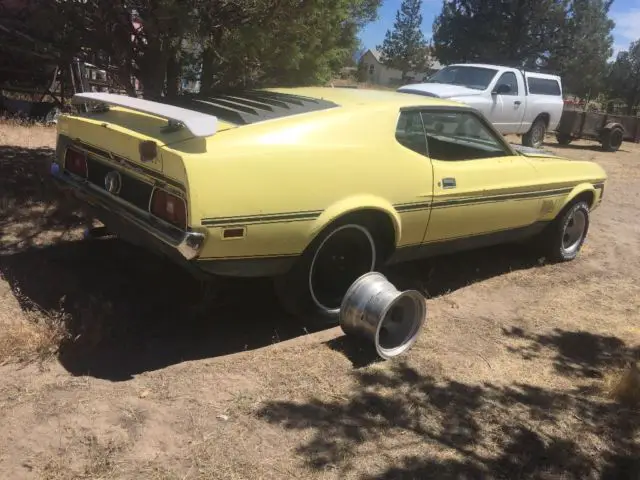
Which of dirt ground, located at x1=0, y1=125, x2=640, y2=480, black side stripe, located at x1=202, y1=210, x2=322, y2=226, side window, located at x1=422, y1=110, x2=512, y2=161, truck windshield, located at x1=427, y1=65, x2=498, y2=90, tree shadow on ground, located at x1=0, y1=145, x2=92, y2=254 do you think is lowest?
dirt ground, located at x1=0, y1=125, x2=640, y2=480

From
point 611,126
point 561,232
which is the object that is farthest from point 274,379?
point 611,126

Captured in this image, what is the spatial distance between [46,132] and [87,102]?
5758 millimetres

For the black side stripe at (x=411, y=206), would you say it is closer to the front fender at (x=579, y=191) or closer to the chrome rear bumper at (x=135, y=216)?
the chrome rear bumper at (x=135, y=216)

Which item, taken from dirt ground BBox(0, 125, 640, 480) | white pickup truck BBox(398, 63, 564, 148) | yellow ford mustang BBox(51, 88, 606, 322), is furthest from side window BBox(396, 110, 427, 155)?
white pickup truck BBox(398, 63, 564, 148)

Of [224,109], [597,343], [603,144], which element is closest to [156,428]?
[224,109]

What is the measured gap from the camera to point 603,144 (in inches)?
688

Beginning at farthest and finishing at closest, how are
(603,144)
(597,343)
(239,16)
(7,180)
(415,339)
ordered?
(603,144)
(7,180)
(239,16)
(597,343)
(415,339)

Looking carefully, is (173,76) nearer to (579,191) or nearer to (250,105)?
(250,105)

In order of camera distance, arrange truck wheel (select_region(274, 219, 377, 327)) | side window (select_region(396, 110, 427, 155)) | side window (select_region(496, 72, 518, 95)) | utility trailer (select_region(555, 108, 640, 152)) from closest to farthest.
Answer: truck wheel (select_region(274, 219, 377, 327)) < side window (select_region(396, 110, 427, 155)) < side window (select_region(496, 72, 518, 95)) < utility trailer (select_region(555, 108, 640, 152))

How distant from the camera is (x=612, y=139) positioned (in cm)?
1741

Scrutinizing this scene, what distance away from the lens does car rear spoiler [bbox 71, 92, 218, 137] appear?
3188 mm

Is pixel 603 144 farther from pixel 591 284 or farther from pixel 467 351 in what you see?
pixel 467 351

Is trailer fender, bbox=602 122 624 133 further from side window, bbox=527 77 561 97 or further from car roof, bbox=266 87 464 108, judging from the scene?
car roof, bbox=266 87 464 108

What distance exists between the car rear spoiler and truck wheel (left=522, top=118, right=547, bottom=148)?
1173cm
